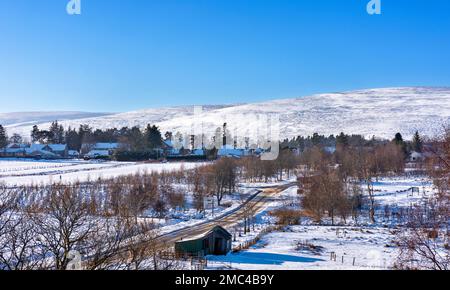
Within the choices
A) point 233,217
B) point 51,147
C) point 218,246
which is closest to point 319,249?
point 218,246

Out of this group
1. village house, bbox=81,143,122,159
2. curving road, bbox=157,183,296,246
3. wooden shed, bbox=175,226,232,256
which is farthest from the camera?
village house, bbox=81,143,122,159

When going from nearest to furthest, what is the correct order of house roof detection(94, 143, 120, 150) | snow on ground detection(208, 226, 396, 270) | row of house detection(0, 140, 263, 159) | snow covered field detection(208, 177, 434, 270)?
snow covered field detection(208, 177, 434, 270)
snow on ground detection(208, 226, 396, 270)
row of house detection(0, 140, 263, 159)
house roof detection(94, 143, 120, 150)

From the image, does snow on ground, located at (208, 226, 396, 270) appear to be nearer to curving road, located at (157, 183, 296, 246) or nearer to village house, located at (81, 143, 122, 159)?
curving road, located at (157, 183, 296, 246)

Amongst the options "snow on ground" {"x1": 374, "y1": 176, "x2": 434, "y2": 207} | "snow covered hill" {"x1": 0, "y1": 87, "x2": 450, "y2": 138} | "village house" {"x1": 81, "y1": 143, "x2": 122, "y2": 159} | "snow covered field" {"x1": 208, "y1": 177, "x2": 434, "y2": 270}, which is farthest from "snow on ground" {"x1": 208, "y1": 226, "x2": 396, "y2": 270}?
"snow covered hill" {"x1": 0, "y1": 87, "x2": 450, "y2": 138}

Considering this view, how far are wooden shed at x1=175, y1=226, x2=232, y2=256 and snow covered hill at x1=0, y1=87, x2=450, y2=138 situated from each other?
9612 centimetres

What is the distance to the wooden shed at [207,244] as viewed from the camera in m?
15.9

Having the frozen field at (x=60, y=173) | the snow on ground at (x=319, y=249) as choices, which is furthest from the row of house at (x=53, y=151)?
the snow on ground at (x=319, y=249)

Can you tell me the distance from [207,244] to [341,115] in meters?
138

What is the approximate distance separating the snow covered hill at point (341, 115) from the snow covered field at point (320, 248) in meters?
85.4

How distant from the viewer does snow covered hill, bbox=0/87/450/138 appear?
397ft

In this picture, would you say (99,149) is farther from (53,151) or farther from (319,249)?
(319,249)

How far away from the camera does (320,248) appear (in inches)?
744
